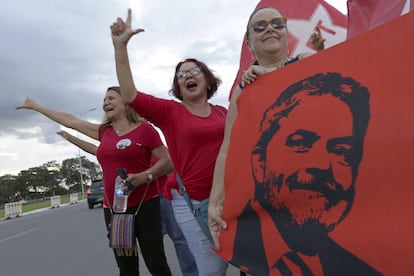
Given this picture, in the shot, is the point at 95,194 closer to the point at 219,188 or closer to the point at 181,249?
the point at 181,249

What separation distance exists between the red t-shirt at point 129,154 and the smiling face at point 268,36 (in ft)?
4.46

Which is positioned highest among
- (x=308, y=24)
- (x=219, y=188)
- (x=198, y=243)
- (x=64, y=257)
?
(x=308, y=24)

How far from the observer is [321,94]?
57.9 inches

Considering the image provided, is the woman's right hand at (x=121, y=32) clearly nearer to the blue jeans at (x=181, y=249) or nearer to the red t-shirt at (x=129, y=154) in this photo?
the red t-shirt at (x=129, y=154)

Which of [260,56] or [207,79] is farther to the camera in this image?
[207,79]

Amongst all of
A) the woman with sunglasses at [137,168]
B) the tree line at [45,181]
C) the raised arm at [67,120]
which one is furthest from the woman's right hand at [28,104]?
the tree line at [45,181]

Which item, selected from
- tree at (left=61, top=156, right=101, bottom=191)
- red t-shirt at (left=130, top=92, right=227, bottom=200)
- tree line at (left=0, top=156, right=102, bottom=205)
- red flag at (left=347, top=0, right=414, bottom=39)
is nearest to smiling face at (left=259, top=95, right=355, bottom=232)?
red t-shirt at (left=130, top=92, right=227, bottom=200)

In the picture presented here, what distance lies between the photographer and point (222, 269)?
2.35m

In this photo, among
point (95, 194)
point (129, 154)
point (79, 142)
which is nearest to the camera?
point (129, 154)

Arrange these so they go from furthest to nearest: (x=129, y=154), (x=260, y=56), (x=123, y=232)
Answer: (x=129, y=154), (x=123, y=232), (x=260, y=56)

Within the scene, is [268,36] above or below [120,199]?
above

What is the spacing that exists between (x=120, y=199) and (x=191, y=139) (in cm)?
94

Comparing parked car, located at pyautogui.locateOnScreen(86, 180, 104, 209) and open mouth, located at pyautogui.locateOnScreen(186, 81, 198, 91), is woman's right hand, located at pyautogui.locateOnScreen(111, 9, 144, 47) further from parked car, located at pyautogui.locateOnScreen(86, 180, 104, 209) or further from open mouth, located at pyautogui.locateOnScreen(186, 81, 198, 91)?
parked car, located at pyautogui.locateOnScreen(86, 180, 104, 209)

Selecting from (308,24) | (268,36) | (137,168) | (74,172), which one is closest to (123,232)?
(137,168)
